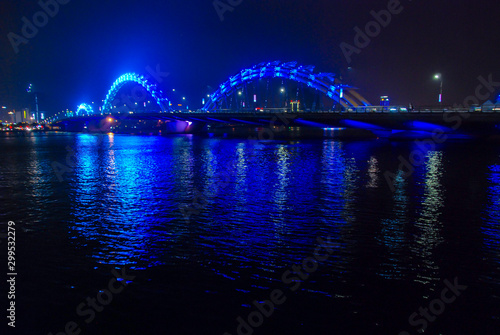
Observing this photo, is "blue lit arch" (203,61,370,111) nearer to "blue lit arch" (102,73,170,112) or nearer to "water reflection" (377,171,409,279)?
"blue lit arch" (102,73,170,112)

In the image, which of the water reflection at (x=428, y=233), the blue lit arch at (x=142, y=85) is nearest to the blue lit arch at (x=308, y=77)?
the blue lit arch at (x=142, y=85)

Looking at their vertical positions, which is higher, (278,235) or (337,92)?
(337,92)

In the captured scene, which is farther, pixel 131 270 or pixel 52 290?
pixel 131 270

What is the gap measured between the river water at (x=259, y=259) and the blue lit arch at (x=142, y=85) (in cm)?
12322

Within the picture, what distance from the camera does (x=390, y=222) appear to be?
562 inches

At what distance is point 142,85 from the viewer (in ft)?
497

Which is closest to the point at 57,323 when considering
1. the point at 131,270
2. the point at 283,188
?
the point at 131,270

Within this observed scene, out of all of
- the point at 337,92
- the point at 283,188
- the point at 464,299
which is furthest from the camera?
the point at 337,92

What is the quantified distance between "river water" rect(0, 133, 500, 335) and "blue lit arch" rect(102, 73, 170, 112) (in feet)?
404

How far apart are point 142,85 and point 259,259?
14981cm

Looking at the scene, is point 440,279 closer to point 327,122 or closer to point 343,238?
point 343,238

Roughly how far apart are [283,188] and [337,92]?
62.0 m

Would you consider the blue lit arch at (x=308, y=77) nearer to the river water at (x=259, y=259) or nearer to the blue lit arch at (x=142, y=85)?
the blue lit arch at (x=142, y=85)

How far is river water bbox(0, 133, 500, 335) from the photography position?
7.72 metres
